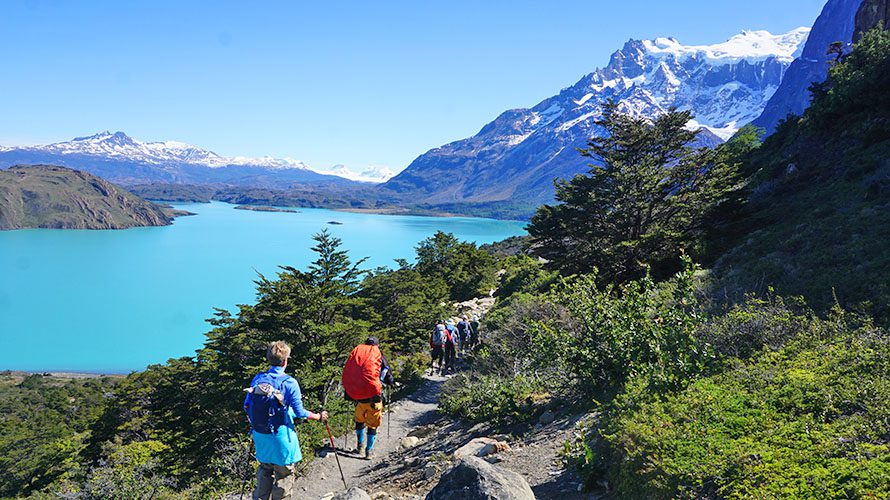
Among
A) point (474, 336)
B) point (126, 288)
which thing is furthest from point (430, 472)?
point (126, 288)

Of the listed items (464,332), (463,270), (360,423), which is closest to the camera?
(360,423)

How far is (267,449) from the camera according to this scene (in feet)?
15.2

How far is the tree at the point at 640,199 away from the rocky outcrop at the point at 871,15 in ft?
74.2

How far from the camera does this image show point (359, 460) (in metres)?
8.07

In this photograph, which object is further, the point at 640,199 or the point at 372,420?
the point at 640,199

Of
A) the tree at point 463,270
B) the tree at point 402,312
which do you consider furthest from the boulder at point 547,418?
the tree at point 463,270

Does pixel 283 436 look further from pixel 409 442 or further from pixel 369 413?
pixel 409 442

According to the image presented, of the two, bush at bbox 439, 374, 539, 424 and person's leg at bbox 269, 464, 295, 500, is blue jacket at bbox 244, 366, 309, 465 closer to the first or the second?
person's leg at bbox 269, 464, 295, 500

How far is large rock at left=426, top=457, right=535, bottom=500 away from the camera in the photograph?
386cm

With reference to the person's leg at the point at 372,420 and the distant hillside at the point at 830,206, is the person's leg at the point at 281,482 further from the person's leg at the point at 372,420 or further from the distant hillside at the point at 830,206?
the distant hillside at the point at 830,206

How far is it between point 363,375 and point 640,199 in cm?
1339

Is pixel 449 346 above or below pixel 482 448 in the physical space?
below

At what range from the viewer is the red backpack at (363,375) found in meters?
6.96

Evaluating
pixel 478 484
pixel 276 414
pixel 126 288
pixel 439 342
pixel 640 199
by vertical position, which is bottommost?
pixel 126 288
